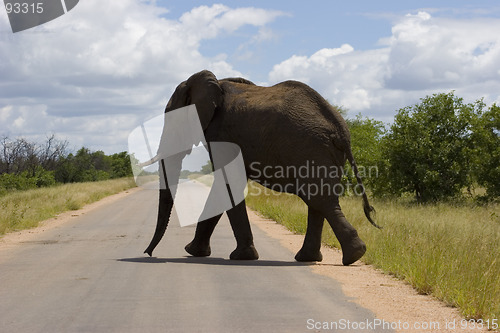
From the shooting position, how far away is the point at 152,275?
978 cm

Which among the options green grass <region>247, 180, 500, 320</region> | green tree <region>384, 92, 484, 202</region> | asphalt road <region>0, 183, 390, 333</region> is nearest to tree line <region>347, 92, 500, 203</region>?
green tree <region>384, 92, 484, 202</region>

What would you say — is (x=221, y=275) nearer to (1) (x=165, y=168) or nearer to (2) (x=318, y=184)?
(2) (x=318, y=184)

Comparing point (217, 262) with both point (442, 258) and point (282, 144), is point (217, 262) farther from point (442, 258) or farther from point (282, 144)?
point (442, 258)

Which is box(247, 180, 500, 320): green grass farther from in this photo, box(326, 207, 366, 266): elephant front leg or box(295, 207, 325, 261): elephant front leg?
box(295, 207, 325, 261): elephant front leg

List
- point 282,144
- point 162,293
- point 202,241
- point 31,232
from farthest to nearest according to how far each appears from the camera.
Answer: point 31,232 < point 202,241 < point 282,144 < point 162,293

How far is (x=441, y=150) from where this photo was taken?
26016mm

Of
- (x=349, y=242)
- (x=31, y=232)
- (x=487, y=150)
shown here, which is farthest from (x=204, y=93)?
(x=487, y=150)

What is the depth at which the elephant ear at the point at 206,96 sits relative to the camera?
12.0 meters

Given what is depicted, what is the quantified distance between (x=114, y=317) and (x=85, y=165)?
69802 millimetres

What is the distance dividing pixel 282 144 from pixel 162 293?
12.6 ft

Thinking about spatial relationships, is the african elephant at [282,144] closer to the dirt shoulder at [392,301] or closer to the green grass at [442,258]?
the dirt shoulder at [392,301]

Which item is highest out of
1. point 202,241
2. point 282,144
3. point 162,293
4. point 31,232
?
point 282,144

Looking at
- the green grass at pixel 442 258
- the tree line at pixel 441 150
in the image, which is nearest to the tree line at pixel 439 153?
the tree line at pixel 441 150

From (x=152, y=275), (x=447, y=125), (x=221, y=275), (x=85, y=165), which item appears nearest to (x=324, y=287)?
(x=221, y=275)
